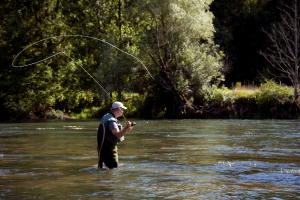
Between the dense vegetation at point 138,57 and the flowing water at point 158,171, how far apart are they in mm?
13601

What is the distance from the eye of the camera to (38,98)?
46.1 meters

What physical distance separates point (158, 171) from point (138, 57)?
91.3ft

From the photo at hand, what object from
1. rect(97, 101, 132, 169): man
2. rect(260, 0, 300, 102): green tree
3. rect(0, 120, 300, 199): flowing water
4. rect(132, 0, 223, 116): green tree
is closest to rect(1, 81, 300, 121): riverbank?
rect(132, 0, 223, 116): green tree

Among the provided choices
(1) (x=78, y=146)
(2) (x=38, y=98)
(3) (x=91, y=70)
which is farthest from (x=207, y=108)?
(1) (x=78, y=146)

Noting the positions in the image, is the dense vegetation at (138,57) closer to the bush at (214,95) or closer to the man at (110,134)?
the bush at (214,95)

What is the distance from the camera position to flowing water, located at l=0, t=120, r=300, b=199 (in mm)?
8367

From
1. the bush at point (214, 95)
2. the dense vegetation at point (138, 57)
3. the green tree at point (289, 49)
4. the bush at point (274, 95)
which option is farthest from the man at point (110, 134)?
the bush at point (214, 95)

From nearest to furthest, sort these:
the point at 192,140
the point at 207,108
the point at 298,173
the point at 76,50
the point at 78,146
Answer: the point at 298,173
the point at 78,146
the point at 192,140
the point at 207,108
the point at 76,50

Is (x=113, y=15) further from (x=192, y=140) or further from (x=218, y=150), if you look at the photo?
(x=218, y=150)

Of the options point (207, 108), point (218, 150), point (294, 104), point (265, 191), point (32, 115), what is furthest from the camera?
point (32, 115)

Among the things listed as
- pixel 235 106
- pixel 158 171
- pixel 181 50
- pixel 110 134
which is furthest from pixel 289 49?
pixel 110 134

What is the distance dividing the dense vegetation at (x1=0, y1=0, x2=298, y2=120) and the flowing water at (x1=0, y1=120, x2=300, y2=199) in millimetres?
13601

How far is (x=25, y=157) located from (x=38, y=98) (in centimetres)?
3325

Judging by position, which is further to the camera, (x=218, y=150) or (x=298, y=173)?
(x=218, y=150)
